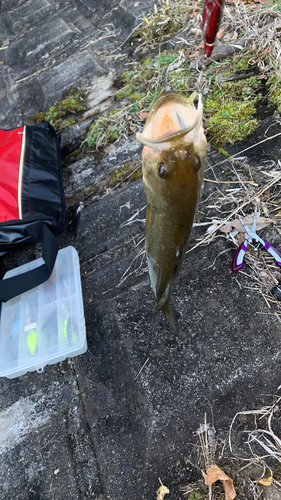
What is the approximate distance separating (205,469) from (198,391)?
17.3 inches

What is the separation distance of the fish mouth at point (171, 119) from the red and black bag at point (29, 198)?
155 centimetres

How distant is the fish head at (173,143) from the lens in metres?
1.25

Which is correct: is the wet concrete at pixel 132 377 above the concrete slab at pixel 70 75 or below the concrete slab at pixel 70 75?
below

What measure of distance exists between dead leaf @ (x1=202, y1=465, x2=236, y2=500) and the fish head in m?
1.68

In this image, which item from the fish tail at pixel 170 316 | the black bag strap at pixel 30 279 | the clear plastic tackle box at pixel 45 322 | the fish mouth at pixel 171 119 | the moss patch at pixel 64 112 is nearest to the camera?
the fish mouth at pixel 171 119

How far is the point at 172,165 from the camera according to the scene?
1.33m

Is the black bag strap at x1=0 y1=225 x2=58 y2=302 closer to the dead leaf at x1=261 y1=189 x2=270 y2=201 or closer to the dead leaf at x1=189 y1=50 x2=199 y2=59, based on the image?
the dead leaf at x1=261 y1=189 x2=270 y2=201

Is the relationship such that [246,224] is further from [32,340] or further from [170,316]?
[32,340]

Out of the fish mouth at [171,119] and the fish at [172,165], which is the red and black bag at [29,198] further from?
the fish mouth at [171,119]

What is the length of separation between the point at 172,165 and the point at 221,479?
1819mm

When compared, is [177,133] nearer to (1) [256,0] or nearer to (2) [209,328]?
Result: (2) [209,328]

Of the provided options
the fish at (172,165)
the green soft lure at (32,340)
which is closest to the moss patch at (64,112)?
the green soft lure at (32,340)

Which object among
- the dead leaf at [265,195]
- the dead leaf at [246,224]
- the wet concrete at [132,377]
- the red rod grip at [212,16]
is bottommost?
the wet concrete at [132,377]

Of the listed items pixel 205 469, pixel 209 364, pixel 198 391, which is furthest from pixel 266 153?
pixel 205 469
